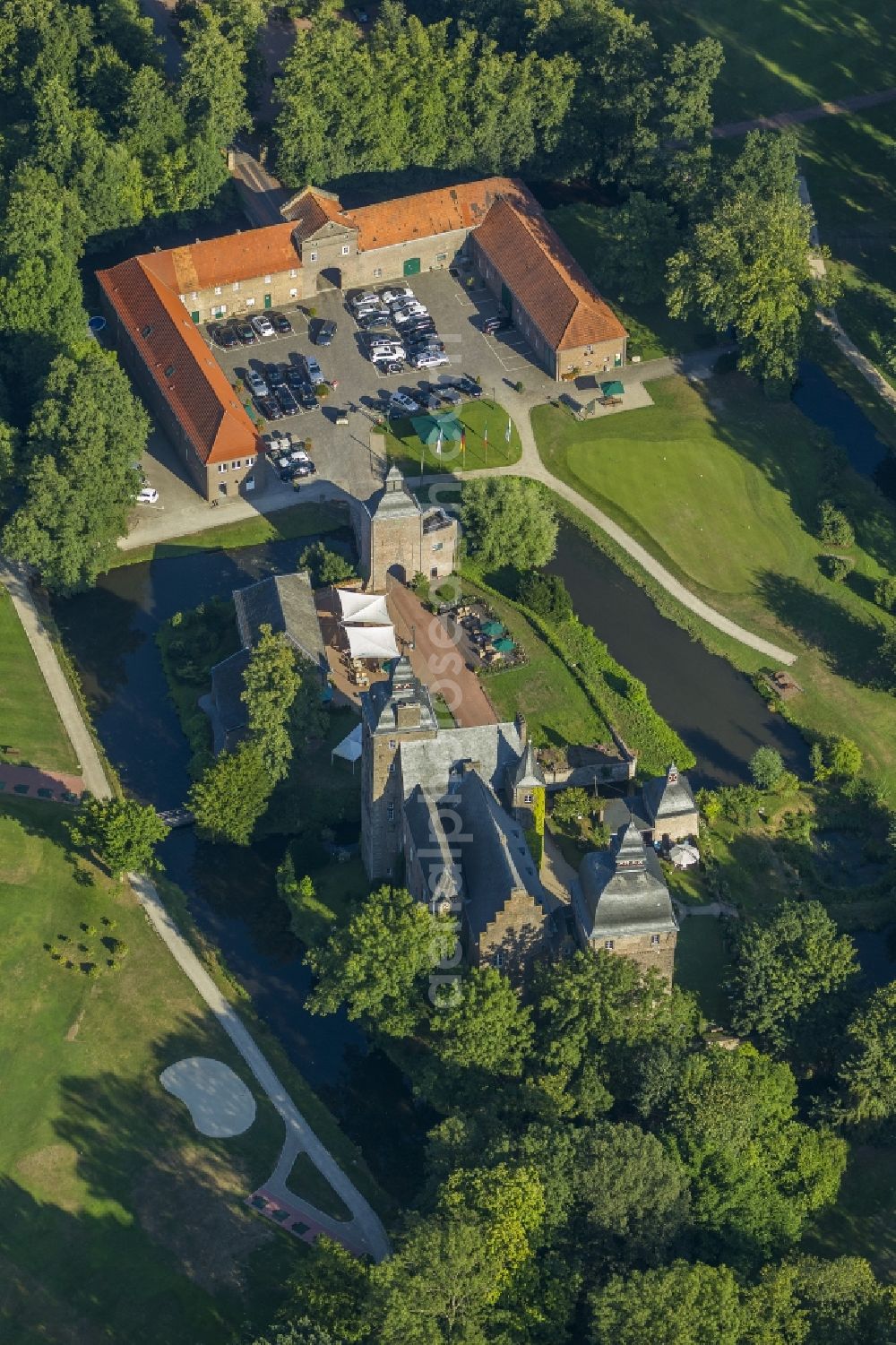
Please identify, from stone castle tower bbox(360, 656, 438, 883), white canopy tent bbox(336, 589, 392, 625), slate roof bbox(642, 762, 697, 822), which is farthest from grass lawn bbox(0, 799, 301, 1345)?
slate roof bbox(642, 762, 697, 822)

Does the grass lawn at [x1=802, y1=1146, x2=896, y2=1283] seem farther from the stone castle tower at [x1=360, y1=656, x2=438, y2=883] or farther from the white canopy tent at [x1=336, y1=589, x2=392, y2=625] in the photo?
the white canopy tent at [x1=336, y1=589, x2=392, y2=625]

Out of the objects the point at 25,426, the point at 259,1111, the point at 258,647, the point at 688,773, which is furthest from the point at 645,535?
the point at 259,1111

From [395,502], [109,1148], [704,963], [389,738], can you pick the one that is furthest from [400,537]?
[109,1148]

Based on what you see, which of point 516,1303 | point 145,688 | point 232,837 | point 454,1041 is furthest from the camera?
point 145,688

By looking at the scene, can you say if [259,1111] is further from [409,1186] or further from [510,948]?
[510,948]

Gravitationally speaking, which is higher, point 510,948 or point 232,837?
point 510,948

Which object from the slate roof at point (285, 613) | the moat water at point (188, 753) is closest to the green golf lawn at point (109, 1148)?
the moat water at point (188, 753)
